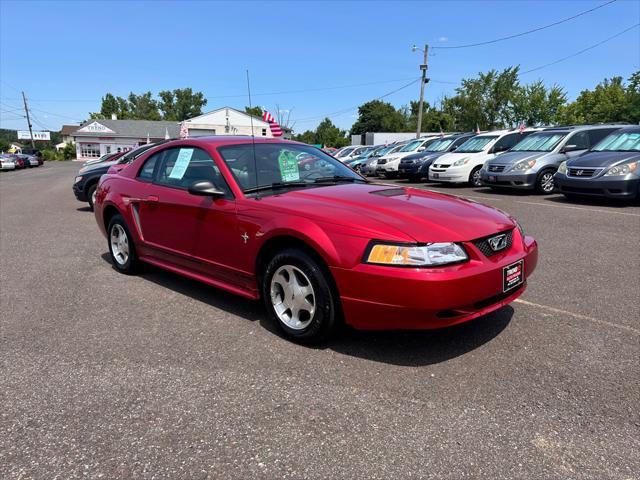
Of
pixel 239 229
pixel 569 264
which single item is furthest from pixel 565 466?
pixel 569 264

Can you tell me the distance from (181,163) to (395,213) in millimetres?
2327

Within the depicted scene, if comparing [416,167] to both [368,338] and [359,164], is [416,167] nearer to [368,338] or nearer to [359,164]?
[359,164]

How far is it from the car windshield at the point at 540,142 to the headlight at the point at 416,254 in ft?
34.2

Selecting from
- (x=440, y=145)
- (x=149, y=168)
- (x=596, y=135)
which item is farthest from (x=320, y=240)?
(x=440, y=145)

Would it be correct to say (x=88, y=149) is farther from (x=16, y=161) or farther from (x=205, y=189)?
(x=205, y=189)

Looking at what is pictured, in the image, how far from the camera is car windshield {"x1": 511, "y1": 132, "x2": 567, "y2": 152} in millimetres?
12047

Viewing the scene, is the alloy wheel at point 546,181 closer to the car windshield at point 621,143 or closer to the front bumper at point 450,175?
the car windshield at point 621,143

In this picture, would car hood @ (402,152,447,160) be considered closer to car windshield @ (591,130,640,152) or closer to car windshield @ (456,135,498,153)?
car windshield @ (456,135,498,153)

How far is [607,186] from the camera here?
9.29 meters

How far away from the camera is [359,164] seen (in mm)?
22656

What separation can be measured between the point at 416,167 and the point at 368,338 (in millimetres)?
14255

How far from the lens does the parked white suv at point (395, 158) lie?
62.8ft

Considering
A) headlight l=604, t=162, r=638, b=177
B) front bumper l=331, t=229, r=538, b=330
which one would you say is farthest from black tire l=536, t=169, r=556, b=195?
front bumper l=331, t=229, r=538, b=330

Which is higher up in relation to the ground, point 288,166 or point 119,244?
point 288,166
